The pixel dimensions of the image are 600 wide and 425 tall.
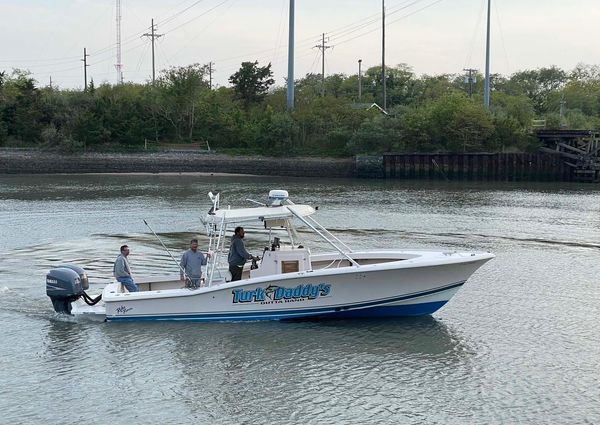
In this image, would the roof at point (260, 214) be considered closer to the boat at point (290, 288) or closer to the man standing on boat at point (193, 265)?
the boat at point (290, 288)

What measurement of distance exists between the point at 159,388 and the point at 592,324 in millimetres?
9598

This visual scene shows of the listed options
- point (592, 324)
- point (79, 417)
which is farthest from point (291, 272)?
point (592, 324)

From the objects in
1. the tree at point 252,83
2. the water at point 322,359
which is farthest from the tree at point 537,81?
the water at point 322,359

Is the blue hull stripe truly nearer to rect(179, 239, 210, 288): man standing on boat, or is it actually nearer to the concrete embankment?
rect(179, 239, 210, 288): man standing on boat

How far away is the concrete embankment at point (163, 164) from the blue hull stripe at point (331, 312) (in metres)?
49.5

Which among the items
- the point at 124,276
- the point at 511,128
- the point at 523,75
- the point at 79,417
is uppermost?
the point at 523,75

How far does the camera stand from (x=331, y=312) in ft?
54.8

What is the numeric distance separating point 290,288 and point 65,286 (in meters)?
5.01

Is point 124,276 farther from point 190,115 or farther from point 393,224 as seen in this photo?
point 190,115

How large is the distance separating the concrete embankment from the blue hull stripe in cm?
4946

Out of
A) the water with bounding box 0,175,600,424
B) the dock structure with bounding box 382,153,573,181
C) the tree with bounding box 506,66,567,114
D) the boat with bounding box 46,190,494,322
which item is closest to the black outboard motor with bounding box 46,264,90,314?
the boat with bounding box 46,190,494,322

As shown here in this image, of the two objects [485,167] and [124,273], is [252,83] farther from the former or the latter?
[124,273]

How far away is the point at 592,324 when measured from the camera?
675 inches

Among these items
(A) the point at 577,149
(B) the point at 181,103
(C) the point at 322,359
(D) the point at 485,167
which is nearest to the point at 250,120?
(B) the point at 181,103
